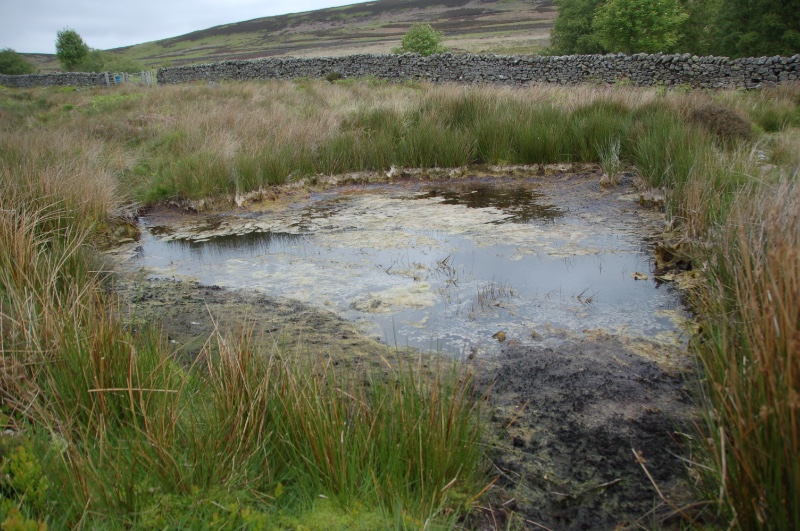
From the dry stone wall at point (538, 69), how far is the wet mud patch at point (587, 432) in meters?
12.7

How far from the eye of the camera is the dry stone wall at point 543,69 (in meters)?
13.2

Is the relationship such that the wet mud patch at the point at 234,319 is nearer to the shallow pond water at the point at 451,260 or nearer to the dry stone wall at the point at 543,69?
the shallow pond water at the point at 451,260

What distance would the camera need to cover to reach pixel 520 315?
3.28 meters

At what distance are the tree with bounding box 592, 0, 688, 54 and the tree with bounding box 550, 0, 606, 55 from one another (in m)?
2.45

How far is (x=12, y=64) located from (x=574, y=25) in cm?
3392

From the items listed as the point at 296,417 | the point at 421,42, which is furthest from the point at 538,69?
the point at 296,417

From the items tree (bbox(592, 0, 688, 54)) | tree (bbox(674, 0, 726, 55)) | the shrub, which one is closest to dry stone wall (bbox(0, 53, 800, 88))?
tree (bbox(592, 0, 688, 54))

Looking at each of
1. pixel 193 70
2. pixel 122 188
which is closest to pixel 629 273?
pixel 122 188

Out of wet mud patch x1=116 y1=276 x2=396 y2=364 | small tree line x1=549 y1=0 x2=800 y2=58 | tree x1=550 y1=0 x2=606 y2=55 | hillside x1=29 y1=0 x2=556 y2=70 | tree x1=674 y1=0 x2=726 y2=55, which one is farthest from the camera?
hillside x1=29 y1=0 x2=556 y2=70

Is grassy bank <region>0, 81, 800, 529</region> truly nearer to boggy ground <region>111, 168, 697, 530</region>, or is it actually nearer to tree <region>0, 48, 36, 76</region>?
boggy ground <region>111, 168, 697, 530</region>

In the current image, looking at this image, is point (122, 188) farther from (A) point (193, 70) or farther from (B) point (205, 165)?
(A) point (193, 70)

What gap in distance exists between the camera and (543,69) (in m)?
15.9

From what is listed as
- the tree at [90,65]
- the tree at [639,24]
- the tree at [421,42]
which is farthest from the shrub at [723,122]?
the tree at [90,65]

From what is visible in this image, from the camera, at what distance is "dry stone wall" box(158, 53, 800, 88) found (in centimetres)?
1323
